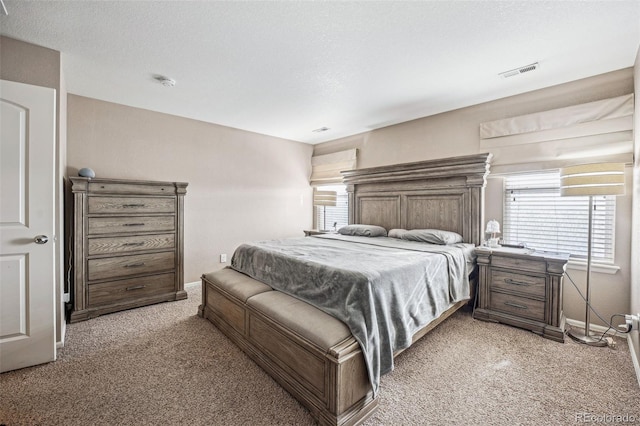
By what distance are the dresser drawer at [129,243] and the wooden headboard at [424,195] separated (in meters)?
2.78

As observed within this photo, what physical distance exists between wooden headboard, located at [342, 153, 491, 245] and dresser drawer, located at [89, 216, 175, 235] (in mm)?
2771

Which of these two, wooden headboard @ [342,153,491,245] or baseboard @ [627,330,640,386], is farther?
wooden headboard @ [342,153,491,245]

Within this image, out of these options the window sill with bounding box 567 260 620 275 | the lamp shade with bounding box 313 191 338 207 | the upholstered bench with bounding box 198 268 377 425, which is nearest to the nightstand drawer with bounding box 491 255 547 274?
the window sill with bounding box 567 260 620 275

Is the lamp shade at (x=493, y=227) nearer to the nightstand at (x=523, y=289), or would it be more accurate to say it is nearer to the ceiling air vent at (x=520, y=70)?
the nightstand at (x=523, y=289)

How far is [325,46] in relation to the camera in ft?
7.36

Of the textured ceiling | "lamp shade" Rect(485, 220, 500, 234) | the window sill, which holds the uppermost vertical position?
the textured ceiling

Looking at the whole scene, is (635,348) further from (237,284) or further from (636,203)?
(237,284)

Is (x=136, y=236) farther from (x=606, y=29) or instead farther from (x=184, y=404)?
(x=606, y=29)

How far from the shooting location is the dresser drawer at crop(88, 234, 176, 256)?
3.02 meters

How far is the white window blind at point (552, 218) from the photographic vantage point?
8.92 ft

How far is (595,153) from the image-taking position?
2.67 meters

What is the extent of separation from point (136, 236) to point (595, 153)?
4980 mm

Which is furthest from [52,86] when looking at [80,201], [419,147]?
[419,147]

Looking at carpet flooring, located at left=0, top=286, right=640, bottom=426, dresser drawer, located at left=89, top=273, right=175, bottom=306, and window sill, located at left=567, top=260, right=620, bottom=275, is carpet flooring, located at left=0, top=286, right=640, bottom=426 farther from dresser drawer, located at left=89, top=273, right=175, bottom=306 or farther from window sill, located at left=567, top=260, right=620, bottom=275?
window sill, located at left=567, top=260, right=620, bottom=275
